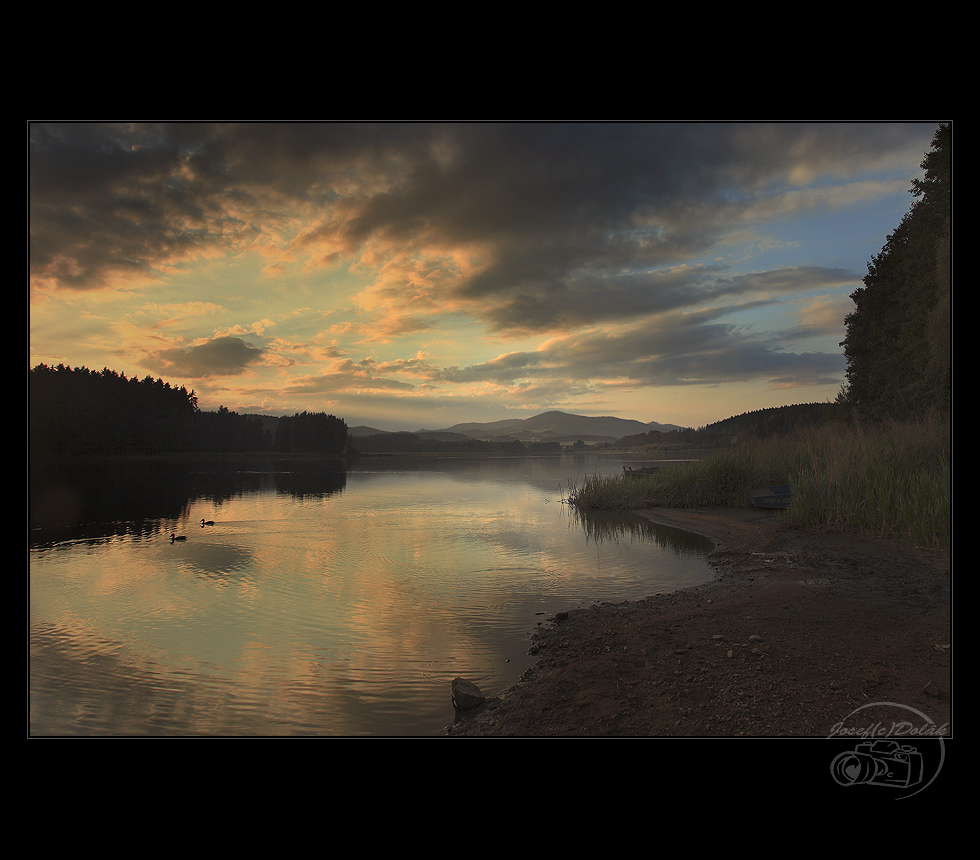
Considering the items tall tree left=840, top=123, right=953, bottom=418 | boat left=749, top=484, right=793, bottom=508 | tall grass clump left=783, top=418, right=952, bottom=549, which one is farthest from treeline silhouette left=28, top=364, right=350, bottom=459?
tall tree left=840, top=123, right=953, bottom=418

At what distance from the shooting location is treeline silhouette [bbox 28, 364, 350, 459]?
92.3ft

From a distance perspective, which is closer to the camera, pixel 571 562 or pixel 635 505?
pixel 571 562

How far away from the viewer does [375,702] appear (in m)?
4.54

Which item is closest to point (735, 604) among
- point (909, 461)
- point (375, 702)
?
point (375, 702)

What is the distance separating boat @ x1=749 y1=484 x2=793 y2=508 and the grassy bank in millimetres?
845

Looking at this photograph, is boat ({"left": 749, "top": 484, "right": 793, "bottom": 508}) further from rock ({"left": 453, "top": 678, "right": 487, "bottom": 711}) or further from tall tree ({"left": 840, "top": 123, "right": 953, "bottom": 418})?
rock ({"left": 453, "top": 678, "right": 487, "bottom": 711})

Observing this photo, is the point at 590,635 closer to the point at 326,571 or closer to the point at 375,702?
the point at 375,702

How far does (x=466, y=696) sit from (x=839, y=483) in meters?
10.6

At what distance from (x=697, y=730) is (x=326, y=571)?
8057 mm

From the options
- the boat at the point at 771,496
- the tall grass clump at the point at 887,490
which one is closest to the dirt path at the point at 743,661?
the tall grass clump at the point at 887,490

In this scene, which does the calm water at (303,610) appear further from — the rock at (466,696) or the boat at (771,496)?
the boat at (771,496)

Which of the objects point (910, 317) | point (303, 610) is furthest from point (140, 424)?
point (910, 317)

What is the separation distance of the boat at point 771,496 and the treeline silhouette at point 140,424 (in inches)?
727

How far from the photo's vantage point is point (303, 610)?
745cm
